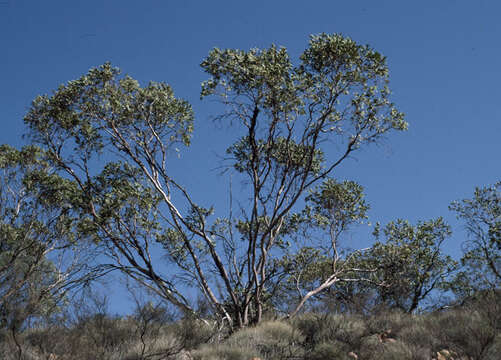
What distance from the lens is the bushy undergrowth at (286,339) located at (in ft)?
31.9

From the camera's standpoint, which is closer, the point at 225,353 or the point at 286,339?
the point at 225,353

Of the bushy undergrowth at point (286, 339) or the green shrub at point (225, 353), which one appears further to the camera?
the green shrub at point (225, 353)

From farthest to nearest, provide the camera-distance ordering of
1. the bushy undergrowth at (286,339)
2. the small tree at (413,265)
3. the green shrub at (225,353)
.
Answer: the small tree at (413,265) → the green shrub at (225,353) → the bushy undergrowth at (286,339)

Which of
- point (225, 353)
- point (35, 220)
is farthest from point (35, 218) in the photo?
point (225, 353)

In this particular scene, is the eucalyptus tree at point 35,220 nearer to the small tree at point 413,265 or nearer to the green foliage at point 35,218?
the green foliage at point 35,218

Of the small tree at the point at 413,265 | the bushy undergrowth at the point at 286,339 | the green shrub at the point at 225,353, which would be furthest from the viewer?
the small tree at the point at 413,265

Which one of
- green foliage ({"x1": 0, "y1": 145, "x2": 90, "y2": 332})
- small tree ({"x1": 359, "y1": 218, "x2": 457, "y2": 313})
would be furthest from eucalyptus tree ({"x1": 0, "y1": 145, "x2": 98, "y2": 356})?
small tree ({"x1": 359, "y1": 218, "x2": 457, "y2": 313})

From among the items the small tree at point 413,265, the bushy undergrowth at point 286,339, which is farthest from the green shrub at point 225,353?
the small tree at point 413,265

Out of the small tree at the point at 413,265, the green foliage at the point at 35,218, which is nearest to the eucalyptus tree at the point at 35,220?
the green foliage at the point at 35,218

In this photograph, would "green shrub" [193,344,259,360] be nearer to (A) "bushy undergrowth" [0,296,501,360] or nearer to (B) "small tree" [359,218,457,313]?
(A) "bushy undergrowth" [0,296,501,360]

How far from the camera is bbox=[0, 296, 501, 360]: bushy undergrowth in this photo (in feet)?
31.9

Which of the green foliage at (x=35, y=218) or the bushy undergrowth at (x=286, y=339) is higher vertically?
the green foliage at (x=35, y=218)

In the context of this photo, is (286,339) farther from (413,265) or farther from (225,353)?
(413,265)

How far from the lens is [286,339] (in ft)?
37.0
